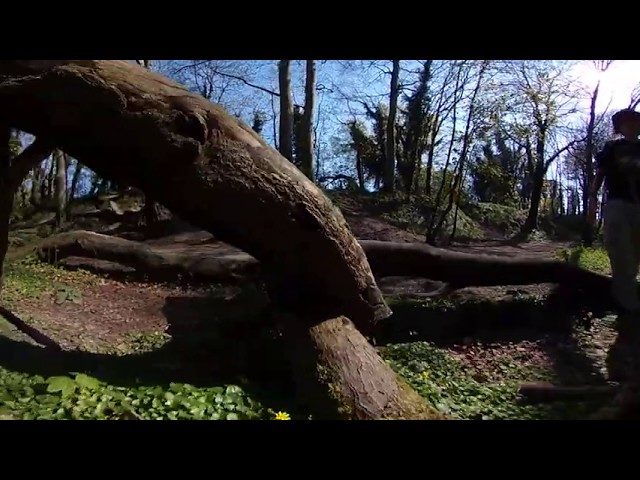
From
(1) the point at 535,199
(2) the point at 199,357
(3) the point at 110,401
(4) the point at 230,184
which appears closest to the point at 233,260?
(4) the point at 230,184

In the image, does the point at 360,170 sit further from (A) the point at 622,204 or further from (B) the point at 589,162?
(A) the point at 622,204

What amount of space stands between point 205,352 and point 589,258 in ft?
6.53

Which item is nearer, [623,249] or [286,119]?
[623,249]

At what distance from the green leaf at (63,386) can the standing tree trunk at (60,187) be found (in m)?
0.83

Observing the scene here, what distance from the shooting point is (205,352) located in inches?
108

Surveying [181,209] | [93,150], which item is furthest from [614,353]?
[93,150]

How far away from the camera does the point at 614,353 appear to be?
2.55 m

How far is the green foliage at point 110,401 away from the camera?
94.3 inches

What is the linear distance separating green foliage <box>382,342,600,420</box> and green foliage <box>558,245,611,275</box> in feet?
1.93

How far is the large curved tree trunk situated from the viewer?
257 cm

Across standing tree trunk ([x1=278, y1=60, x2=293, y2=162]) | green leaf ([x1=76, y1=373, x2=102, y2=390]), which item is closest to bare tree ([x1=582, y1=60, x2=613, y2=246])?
standing tree trunk ([x1=278, y1=60, x2=293, y2=162])

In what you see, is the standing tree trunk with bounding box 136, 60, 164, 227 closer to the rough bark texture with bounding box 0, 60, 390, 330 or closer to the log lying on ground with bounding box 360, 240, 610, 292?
the rough bark texture with bounding box 0, 60, 390, 330

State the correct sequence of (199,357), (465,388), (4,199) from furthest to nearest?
(4,199), (199,357), (465,388)

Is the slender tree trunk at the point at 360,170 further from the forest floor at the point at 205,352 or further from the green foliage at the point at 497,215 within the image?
the green foliage at the point at 497,215
